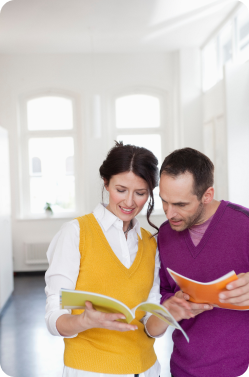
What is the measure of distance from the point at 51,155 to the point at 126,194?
5.85 meters

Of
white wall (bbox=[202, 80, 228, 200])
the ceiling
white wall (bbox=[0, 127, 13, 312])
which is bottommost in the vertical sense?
white wall (bbox=[0, 127, 13, 312])

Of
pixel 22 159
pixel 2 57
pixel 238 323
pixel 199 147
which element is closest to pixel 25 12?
pixel 2 57

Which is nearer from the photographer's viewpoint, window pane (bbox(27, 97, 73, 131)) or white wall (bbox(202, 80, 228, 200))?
white wall (bbox(202, 80, 228, 200))

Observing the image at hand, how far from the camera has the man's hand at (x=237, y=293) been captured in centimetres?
109

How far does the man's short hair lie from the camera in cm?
140

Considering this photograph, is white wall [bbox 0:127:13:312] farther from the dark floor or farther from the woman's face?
the woman's face

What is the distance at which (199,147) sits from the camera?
6.68m

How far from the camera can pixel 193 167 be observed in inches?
55.1

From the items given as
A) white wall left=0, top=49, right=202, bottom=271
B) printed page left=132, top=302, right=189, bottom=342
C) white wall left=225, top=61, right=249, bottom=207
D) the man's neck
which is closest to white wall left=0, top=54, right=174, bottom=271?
white wall left=0, top=49, right=202, bottom=271

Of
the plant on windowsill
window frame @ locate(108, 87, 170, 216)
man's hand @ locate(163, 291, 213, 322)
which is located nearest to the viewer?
man's hand @ locate(163, 291, 213, 322)

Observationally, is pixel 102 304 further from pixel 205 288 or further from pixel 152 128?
pixel 152 128

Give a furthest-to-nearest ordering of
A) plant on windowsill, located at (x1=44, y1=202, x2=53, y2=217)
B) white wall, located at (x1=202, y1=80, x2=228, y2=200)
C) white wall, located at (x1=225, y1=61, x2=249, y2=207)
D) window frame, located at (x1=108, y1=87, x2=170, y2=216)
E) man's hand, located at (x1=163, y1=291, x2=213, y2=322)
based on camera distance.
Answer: window frame, located at (x1=108, y1=87, x2=170, y2=216) → plant on windowsill, located at (x1=44, y1=202, x2=53, y2=217) → white wall, located at (x1=202, y1=80, x2=228, y2=200) → white wall, located at (x1=225, y1=61, x2=249, y2=207) → man's hand, located at (x1=163, y1=291, x2=213, y2=322)

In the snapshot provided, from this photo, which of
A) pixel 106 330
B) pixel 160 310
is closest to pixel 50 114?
pixel 106 330

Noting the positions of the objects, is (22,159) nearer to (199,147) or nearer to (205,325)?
(199,147)
